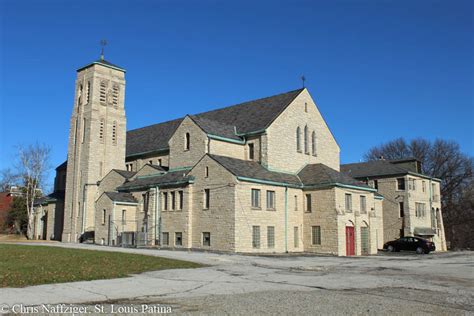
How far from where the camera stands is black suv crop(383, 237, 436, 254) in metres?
44.8

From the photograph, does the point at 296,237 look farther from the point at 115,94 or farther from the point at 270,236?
the point at 115,94

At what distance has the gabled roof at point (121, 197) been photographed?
40.6 metres

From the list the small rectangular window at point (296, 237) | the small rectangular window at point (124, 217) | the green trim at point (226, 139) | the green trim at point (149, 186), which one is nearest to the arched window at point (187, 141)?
the green trim at point (226, 139)

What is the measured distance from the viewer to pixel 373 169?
2312 inches

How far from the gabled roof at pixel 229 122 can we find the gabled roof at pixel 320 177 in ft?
18.2

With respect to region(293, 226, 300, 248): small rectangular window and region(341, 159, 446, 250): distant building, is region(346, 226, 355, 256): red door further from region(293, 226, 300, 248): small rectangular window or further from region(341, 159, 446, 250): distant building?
region(341, 159, 446, 250): distant building

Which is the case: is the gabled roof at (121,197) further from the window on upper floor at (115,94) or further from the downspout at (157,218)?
the window on upper floor at (115,94)

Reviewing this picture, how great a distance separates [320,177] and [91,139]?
2305cm

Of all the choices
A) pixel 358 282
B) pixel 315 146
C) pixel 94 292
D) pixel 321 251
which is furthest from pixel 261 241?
pixel 94 292

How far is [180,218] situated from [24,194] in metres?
38.7

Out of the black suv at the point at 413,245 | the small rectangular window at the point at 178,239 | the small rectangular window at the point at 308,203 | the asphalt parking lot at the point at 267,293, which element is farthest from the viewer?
the black suv at the point at 413,245

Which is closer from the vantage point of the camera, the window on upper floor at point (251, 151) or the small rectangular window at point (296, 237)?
the small rectangular window at point (296, 237)

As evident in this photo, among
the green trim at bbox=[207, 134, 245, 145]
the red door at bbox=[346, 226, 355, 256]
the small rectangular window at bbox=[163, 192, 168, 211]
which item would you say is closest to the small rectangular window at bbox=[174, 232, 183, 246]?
the small rectangular window at bbox=[163, 192, 168, 211]

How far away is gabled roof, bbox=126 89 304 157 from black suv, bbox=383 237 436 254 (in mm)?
17570
